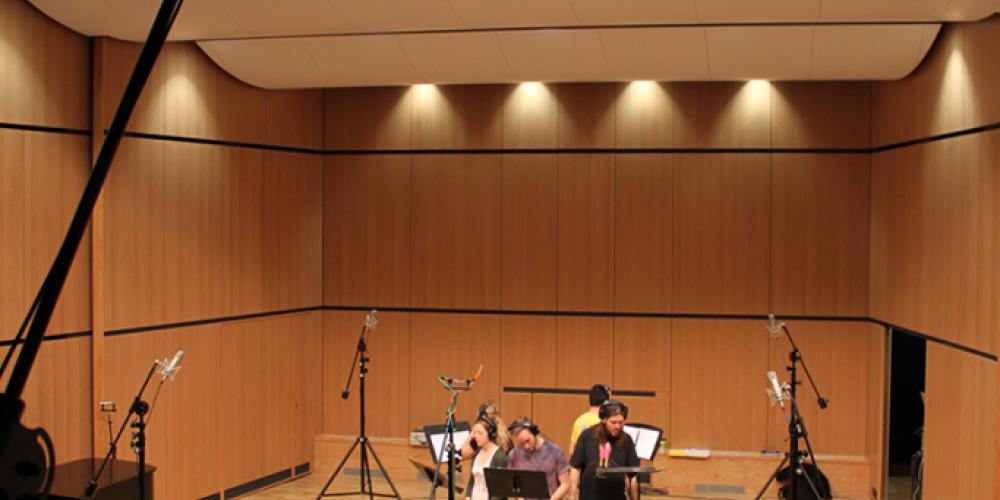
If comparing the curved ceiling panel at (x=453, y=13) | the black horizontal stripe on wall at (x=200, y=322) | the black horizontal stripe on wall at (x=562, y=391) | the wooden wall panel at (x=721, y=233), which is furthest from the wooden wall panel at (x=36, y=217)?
the wooden wall panel at (x=721, y=233)

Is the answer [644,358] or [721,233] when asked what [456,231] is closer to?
[644,358]

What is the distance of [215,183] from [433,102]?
2619 millimetres

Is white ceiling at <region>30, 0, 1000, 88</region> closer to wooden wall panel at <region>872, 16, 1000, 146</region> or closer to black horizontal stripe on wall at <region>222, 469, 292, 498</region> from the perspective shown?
wooden wall panel at <region>872, 16, 1000, 146</region>

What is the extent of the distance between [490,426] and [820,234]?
4.67 m

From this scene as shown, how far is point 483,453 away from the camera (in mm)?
7227

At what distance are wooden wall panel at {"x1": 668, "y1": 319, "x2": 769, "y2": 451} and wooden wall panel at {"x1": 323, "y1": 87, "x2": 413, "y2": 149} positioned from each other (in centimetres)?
372

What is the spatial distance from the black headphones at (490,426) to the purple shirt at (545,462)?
0.87 feet

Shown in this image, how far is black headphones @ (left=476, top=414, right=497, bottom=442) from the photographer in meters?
7.20

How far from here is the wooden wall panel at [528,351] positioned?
10.5 meters

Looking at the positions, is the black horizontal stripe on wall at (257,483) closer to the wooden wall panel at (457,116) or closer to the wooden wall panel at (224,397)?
the wooden wall panel at (224,397)

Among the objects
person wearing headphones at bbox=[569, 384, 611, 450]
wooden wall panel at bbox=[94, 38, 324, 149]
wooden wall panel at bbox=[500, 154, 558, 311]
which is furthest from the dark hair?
wooden wall panel at bbox=[94, 38, 324, 149]

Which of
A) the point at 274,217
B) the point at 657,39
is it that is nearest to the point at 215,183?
the point at 274,217

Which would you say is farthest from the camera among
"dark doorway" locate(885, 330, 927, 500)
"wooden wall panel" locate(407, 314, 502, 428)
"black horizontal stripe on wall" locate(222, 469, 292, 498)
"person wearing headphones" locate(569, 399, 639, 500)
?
"wooden wall panel" locate(407, 314, 502, 428)

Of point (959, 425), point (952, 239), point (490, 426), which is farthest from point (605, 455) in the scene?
point (952, 239)
